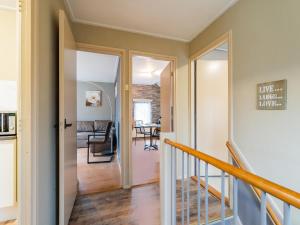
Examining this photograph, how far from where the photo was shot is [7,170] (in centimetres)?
162

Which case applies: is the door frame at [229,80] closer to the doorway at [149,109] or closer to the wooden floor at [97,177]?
the doorway at [149,109]

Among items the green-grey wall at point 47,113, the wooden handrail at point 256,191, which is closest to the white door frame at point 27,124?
the green-grey wall at point 47,113

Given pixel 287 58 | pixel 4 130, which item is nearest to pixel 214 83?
pixel 287 58

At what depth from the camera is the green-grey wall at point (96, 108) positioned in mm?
6281

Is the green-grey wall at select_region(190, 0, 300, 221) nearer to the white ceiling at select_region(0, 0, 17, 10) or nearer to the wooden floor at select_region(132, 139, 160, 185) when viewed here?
the wooden floor at select_region(132, 139, 160, 185)

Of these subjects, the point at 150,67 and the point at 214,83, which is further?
the point at 150,67

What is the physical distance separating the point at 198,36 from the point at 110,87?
15.4ft

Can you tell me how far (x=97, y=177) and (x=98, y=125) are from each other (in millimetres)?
3391

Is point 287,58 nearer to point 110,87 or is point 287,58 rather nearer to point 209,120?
point 209,120

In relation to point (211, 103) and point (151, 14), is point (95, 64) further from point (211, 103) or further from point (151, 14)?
point (211, 103)

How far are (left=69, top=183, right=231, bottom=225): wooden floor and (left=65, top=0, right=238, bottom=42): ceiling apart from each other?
2412 mm

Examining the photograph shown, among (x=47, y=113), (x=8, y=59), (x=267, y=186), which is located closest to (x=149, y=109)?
(x=8, y=59)

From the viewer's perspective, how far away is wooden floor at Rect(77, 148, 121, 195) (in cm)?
237

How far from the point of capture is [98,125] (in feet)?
19.4
